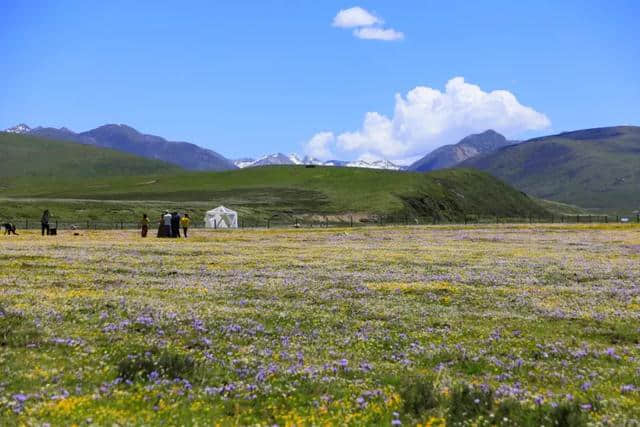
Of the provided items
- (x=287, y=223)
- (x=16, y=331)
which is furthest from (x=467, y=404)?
(x=287, y=223)

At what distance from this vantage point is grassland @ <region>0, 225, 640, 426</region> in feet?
28.9

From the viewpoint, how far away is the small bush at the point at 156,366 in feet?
34.6

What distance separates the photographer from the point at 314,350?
13.1 m

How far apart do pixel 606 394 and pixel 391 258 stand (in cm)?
2968

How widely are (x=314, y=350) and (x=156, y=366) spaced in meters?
3.68

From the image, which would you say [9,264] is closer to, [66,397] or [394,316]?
[394,316]

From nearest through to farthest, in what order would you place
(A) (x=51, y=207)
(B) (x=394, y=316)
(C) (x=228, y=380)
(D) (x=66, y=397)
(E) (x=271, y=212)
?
1. (D) (x=66, y=397)
2. (C) (x=228, y=380)
3. (B) (x=394, y=316)
4. (A) (x=51, y=207)
5. (E) (x=271, y=212)

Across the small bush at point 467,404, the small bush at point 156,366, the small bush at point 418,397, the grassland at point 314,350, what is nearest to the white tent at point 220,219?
the grassland at point 314,350

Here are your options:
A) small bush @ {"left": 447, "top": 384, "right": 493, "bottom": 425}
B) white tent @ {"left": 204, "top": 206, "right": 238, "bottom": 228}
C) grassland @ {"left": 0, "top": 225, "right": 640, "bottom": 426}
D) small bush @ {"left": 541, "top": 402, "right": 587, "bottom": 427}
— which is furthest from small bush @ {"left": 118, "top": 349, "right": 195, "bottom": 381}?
white tent @ {"left": 204, "top": 206, "right": 238, "bottom": 228}

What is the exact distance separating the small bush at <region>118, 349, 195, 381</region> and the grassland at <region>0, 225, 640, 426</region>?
0.04 m

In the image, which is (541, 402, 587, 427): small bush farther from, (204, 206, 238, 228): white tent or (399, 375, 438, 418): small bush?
(204, 206, 238, 228): white tent

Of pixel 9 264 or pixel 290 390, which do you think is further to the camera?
pixel 9 264

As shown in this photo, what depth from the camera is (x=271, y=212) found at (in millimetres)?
162500

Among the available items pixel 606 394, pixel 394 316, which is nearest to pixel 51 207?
pixel 394 316
